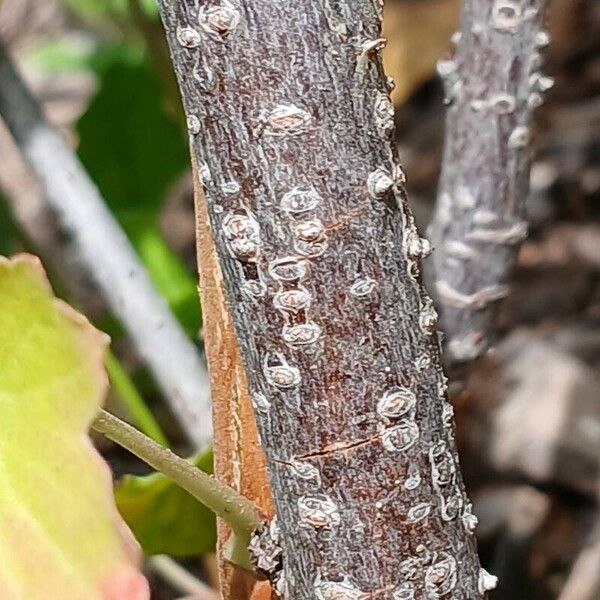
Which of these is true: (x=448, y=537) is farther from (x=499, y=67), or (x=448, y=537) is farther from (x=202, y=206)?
(x=499, y=67)

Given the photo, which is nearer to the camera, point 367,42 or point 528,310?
point 367,42

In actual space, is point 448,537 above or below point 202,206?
below

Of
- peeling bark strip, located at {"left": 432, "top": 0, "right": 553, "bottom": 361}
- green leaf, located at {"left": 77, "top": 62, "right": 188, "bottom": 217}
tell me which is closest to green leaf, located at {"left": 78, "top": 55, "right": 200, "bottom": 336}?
green leaf, located at {"left": 77, "top": 62, "right": 188, "bottom": 217}

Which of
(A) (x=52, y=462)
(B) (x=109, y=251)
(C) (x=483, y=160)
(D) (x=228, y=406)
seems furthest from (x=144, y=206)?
(A) (x=52, y=462)

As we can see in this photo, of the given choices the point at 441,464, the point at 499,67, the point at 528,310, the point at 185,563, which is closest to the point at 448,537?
the point at 441,464

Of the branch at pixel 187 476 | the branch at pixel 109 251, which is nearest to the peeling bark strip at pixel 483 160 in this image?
the branch at pixel 109 251
